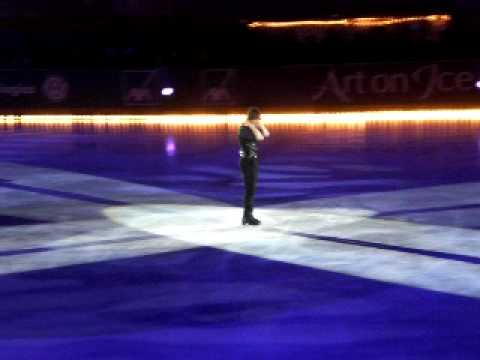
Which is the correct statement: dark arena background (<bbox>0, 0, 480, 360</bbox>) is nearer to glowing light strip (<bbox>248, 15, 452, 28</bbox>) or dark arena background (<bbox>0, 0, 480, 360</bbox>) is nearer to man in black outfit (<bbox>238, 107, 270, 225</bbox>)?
glowing light strip (<bbox>248, 15, 452, 28</bbox>)

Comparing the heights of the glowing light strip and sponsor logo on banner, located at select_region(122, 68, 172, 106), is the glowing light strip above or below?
above

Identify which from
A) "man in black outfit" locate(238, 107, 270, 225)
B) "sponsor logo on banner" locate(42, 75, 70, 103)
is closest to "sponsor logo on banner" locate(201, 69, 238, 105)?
"sponsor logo on banner" locate(42, 75, 70, 103)

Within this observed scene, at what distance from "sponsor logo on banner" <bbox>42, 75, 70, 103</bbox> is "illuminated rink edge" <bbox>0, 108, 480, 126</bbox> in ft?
2.71

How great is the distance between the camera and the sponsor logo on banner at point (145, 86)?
3550 centimetres

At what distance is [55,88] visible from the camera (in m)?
37.0

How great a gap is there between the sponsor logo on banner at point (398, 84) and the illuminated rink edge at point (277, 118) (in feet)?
2.17

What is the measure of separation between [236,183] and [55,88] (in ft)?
69.1

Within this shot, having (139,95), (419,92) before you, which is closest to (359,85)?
(419,92)

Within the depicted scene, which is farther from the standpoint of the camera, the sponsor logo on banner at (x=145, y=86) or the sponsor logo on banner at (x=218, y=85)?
the sponsor logo on banner at (x=145, y=86)

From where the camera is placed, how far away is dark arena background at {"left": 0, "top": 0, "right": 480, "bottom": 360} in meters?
8.02

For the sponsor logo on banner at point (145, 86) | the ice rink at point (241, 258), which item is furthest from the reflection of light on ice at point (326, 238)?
the sponsor logo on banner at point (145, 86)

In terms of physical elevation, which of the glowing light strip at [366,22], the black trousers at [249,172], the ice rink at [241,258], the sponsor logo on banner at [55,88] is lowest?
the ice rink at [241,258]

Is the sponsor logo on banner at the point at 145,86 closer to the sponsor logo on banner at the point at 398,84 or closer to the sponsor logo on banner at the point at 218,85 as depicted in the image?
the sponsor logo on banner at the point at 218,85

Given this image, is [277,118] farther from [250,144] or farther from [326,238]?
[326,238]
